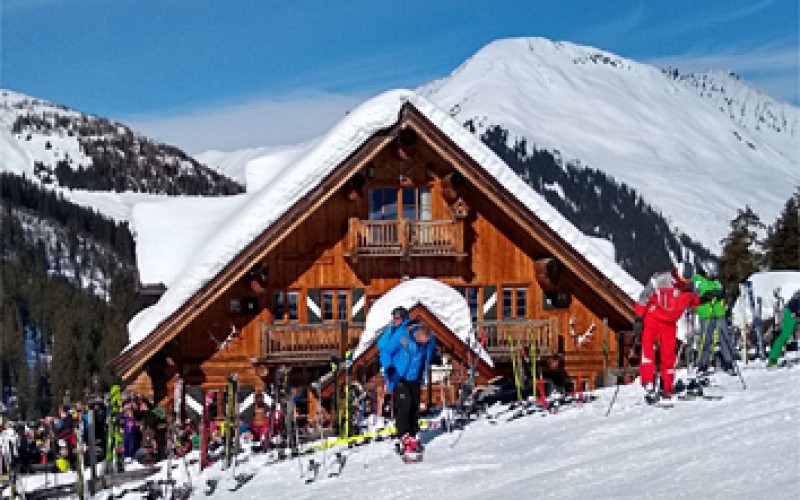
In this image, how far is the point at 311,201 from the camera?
22.2 m

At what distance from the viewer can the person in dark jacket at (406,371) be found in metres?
11.6

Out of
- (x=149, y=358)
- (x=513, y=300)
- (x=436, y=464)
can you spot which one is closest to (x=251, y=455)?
(x=436, y=464)

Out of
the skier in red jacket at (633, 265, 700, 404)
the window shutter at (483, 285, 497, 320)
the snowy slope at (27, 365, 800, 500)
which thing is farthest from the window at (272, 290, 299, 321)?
the skier in red jacket at (633, 265, 700, 404)

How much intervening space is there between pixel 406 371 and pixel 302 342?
39.6ft

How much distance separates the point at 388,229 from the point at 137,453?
7.76 m

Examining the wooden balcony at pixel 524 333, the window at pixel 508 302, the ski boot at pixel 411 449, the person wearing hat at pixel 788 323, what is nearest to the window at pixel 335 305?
the wooden balcony at pixel 524 333

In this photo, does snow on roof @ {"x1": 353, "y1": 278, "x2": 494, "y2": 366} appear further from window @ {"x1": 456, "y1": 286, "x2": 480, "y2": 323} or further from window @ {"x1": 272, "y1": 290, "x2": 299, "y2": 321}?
window @ {"x1": 272, "y1": 290, "x2": 299, "y2": 321}

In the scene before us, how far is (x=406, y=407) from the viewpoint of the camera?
1155cm

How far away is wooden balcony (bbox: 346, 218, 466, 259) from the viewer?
2400cm

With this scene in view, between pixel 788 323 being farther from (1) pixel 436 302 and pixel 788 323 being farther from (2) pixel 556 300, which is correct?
(2) pixel 556 300

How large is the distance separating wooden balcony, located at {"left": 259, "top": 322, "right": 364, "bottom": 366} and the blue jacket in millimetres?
11321

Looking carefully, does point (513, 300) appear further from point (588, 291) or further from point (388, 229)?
point (388, 229)

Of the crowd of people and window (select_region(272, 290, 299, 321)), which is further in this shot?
window (select_region(272, 290, 299, 321))

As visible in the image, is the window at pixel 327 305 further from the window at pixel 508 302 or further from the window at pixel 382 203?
the window at pixel 508 302
